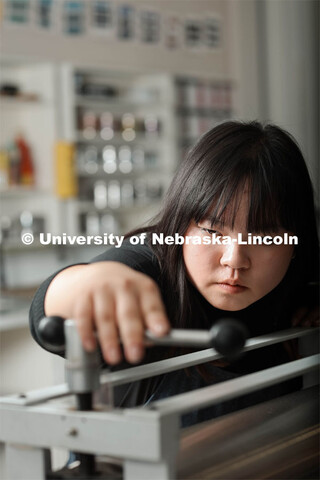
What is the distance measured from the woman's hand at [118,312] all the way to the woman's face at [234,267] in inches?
9.4

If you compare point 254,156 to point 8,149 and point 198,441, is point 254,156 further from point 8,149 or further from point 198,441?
point 8,149

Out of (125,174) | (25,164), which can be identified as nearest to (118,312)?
(25,164)

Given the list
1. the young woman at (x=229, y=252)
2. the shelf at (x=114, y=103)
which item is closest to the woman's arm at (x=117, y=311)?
the young woman at (x=229, y=252)

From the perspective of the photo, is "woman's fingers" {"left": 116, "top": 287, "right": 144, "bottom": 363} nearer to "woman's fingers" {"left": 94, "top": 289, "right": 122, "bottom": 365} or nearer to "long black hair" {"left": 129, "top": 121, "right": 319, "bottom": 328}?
"woman's fingers" {"left": 94, "top": 289, "right": 122, "bottom": 365}

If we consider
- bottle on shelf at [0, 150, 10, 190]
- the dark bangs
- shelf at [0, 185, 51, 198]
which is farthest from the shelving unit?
the dark bangs

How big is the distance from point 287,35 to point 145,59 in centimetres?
135

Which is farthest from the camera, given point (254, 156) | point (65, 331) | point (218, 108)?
point (218, 108)

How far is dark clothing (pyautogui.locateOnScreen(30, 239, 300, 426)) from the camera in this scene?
0.75 meters

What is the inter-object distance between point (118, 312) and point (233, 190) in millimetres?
353

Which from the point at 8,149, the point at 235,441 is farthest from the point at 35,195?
the point at 235,441

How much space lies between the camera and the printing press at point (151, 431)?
47cm

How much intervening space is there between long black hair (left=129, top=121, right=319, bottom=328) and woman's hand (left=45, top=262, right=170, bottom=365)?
30cm

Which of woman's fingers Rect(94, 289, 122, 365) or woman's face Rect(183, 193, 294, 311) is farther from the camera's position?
woman's face Rect(183, 193, 294, 311)

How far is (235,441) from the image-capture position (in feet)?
1.85
